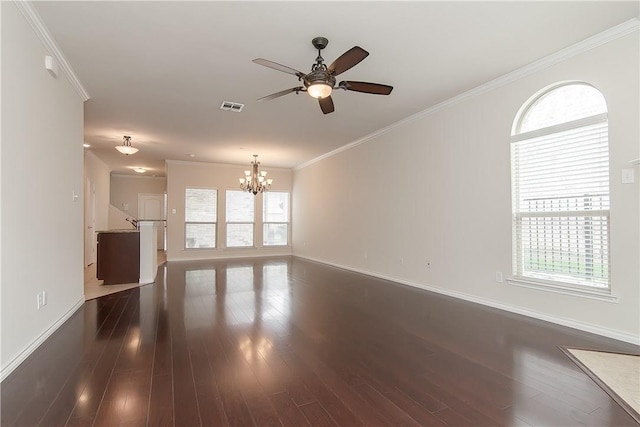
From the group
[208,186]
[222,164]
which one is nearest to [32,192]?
[208,186]

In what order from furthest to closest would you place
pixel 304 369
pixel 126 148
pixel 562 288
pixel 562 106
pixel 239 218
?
1. pixel 239 218
2. pixel 126 148
3. pixel 562 106
4. pixel 562 288
5. pixel 304 369

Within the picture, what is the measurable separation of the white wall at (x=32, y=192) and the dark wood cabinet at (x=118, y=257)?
1711mm

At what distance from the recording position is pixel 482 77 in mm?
3844

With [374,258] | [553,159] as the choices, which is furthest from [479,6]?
[374,258]

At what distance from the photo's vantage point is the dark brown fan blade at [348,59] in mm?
2477

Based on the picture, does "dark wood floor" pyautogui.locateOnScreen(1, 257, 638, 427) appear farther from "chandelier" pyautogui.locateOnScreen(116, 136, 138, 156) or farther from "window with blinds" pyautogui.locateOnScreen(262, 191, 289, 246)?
"window with blinds" pyautogui.locateOnScreen(262, 191, 289, 246)

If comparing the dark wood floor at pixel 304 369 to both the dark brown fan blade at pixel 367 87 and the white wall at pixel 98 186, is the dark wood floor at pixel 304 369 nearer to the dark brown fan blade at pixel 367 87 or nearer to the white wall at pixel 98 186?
the dark brown fan blade at pixel 367 87

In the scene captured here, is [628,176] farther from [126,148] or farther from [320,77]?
[126,148]

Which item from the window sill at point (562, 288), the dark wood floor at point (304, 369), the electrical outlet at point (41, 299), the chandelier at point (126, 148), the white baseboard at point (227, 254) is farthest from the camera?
the white baseboard at point (227, 254)

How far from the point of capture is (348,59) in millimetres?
2602

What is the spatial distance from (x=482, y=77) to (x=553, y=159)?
1.25m

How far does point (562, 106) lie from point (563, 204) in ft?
3.46

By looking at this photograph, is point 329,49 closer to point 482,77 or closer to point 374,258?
point 482,77

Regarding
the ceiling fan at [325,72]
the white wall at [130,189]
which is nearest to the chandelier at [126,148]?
the ceiling fan at [325,72]
